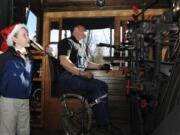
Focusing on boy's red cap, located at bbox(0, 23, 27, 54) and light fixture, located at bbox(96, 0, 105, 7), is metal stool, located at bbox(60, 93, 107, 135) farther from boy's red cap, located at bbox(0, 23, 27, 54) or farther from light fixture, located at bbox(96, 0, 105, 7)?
light fixture, located at bbox(96, 0, 105, 7)

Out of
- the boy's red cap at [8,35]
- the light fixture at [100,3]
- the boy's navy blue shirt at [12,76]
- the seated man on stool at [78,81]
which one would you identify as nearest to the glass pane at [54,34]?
the light fixture at [100,3]

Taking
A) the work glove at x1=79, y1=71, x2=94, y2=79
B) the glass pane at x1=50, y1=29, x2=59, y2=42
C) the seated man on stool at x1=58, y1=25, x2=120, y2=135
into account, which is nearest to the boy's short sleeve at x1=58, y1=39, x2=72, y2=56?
the seated man on stool at x1=58, y1=25, x2=120, y2=135

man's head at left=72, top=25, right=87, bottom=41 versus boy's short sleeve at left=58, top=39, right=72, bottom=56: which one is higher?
man's head at left=72, top=25, right=87, bottom=41

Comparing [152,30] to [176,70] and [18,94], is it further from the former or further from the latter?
[18,94]

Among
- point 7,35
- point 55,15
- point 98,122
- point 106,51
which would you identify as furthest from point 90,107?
point 55,15

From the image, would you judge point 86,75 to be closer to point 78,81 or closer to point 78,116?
point 78,81

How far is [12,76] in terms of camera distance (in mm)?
2922

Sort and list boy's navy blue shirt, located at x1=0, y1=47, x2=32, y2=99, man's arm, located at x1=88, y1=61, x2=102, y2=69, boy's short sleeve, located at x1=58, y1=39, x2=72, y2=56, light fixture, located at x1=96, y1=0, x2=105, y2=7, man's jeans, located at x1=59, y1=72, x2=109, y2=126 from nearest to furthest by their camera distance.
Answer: boy's navy blue shirt, located at x1=0, y1=47, x2=32, y2=99
man's jeans, located at x1=59, y1=72, x2=109, y2=126
boy's short sleeve, located at x1=58, y1=39, x2=72, y2=56
man's arm, located at x1=88, y1=61, x2=102, y2=69
light fixture, located at x1=96, y1=0, x2=105, y2=7

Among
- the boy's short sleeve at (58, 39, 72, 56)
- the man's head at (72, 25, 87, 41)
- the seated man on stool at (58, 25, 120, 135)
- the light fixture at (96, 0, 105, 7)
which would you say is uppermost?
the light fixture at (96, 0, 105, 7)

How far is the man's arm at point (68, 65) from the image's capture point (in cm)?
376

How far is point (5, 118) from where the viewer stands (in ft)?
9.57

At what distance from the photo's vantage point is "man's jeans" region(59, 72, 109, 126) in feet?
11.9

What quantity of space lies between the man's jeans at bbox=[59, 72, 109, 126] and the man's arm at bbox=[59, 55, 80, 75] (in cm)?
5

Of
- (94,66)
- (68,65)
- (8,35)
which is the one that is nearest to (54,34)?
(94,66)
